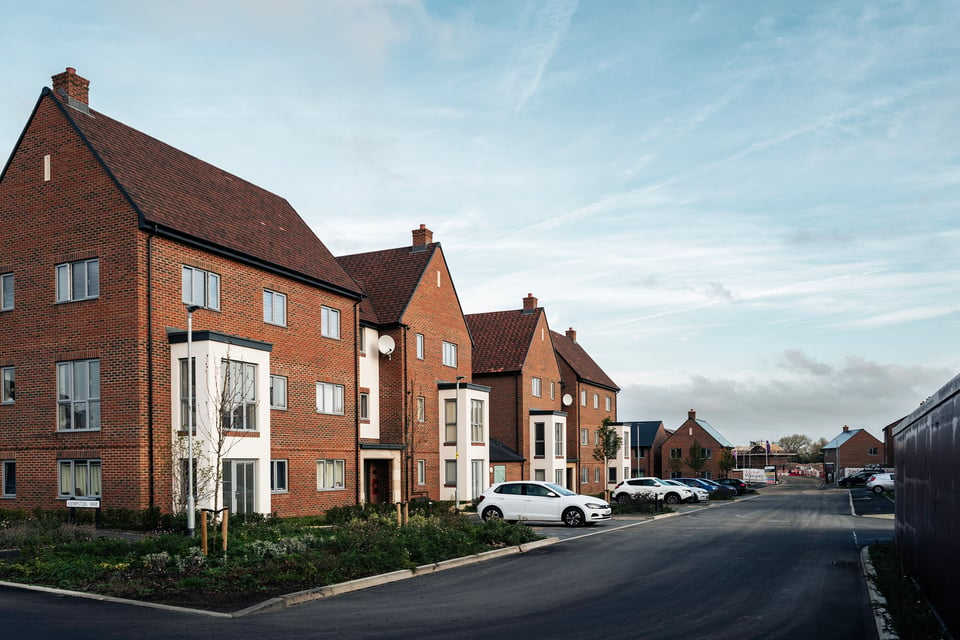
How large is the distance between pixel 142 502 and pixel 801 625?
1711 cm

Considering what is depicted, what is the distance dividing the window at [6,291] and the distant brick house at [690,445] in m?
77.8

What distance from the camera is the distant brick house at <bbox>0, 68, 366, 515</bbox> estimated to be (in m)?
23.4

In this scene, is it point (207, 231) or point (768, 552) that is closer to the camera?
point (768, 552)

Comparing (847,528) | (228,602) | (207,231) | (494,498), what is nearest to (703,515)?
(847,528)

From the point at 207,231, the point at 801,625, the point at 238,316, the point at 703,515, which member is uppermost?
the point at 207,231

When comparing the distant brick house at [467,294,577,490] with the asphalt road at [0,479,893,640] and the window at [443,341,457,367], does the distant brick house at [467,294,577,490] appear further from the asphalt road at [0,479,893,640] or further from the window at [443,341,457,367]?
the asphalt road at [0,479,893,640]

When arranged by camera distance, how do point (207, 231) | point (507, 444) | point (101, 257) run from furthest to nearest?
point (507, 444), point (207, 231), point (101, 257)

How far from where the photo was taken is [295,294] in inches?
1191

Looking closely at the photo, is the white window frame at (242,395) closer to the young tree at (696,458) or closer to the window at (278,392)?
the window at (278,392)

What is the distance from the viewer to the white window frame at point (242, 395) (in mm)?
24391

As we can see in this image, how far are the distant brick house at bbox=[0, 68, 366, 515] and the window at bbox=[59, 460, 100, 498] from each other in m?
0.04

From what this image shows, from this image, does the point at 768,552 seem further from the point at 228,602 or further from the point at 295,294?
the point at 295,294

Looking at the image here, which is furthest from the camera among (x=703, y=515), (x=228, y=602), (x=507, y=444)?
(x=507, y=444)

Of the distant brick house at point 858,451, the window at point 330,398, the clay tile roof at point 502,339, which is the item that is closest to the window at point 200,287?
the window at point 330,398
